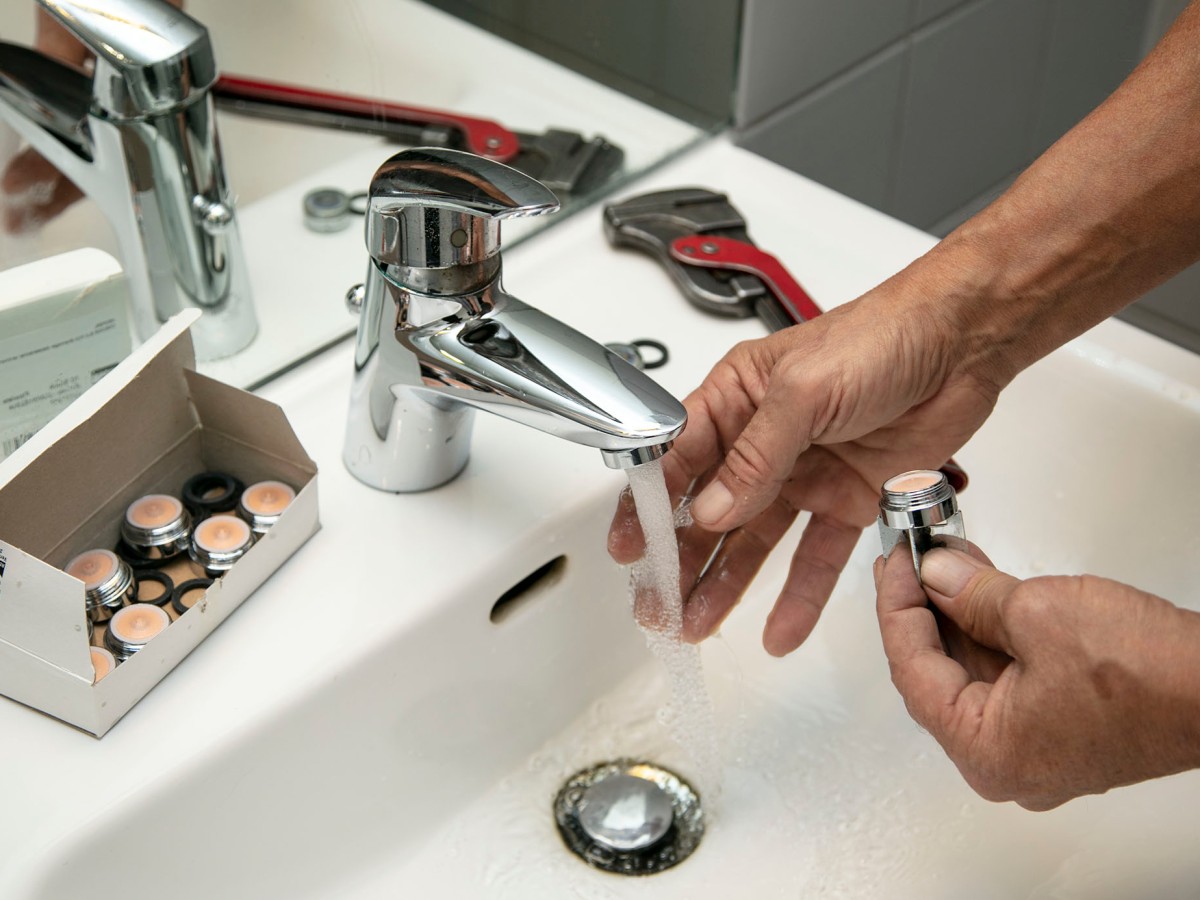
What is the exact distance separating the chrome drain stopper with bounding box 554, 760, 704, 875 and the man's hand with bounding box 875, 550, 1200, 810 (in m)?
0.16

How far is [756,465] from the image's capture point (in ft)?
1.61

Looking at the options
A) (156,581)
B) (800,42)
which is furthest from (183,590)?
(800,42)

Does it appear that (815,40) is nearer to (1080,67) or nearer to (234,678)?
(1080,67)

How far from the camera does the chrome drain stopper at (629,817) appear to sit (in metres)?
0.53

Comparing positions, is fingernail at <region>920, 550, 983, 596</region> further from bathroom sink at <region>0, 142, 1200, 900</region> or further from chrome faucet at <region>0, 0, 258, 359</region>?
chrome faucet at <region>0, 0, 258, 359</region>

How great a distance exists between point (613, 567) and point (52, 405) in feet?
0.76

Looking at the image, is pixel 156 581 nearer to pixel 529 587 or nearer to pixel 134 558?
pixel 134 558

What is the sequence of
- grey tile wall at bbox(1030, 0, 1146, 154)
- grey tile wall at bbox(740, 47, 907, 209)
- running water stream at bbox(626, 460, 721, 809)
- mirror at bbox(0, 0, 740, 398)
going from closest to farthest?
running water stream at bbox(626, 460, 721, 809), mirror at bbox(0, 0, 740, 398), grey tile wall at bbox(740, 47, 907, 209), grey tile wall at bbox(1030, 0, 1146, 154)

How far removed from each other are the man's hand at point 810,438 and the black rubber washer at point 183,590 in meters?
0.15

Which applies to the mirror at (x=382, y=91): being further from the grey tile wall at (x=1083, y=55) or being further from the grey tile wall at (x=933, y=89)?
the grey tile wall at (x=1083, y=55)

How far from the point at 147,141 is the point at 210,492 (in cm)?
13

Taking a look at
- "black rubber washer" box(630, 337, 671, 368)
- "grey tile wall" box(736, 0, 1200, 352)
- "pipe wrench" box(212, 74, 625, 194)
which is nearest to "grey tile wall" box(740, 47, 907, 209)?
"grey tile wall" box(736, 0, 1200, 352)

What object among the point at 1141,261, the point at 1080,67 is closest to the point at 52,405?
the point at 1141,261

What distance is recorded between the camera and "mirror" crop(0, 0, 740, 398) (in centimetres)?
57
